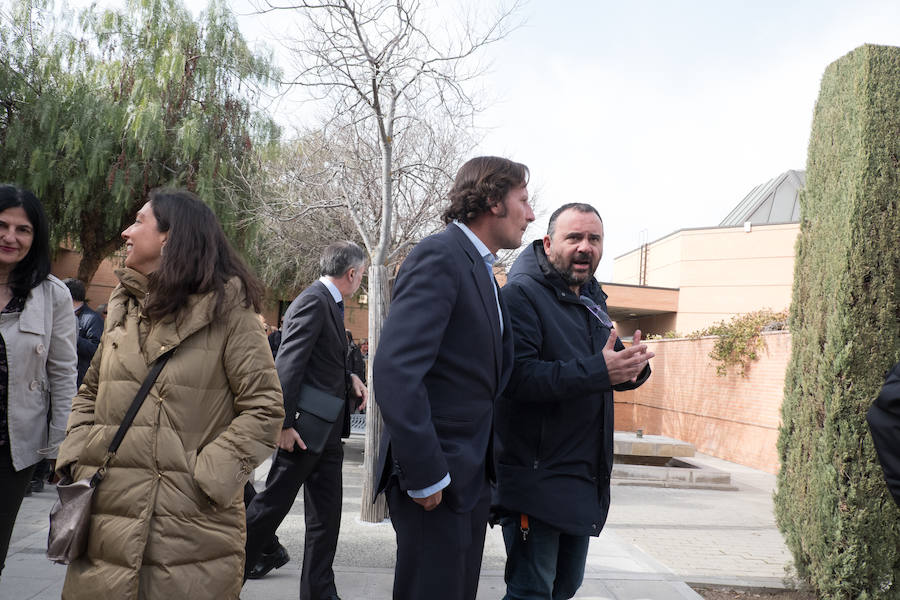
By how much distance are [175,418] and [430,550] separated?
906 mm

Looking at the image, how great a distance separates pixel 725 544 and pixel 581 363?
4.77 m

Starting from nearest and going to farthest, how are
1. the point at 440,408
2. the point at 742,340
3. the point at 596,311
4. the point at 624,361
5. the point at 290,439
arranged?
the point at 440,408 → the point at 624,361 → the point at 596,311 → the point at 290,439 → the point at 742,340

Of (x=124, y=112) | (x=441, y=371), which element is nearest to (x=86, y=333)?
(x=441, y=371)

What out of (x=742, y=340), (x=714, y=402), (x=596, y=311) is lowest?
(x=714, y=402)

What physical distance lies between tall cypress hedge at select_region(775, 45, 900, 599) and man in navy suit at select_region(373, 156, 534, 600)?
9.00 feet

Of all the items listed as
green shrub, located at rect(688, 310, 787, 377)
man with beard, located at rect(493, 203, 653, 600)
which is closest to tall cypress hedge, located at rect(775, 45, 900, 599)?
man with beard, located at rect(493, 203, 653, 600)

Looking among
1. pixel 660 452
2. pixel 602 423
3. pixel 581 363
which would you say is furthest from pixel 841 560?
pixel 660 452

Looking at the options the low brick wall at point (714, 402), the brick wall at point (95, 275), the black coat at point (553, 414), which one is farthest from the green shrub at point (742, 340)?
the brick wall at point (95, 275)

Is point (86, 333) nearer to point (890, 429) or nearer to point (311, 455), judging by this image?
point (311, 455)

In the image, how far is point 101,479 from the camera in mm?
2135

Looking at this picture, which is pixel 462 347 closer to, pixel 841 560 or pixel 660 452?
pixel 841 560

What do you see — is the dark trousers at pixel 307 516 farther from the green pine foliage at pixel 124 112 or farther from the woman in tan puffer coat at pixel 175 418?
the green pine foliage at pixel 124 112

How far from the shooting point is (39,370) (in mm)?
2885

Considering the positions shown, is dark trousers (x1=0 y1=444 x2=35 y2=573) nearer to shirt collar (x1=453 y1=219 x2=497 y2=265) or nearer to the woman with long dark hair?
the woman with long dark hair
